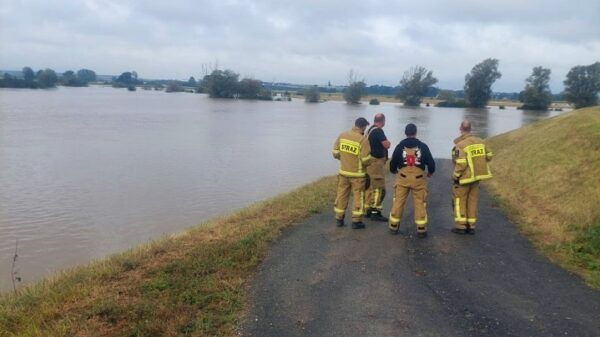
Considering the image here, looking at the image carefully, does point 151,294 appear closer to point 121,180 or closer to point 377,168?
point 377,168

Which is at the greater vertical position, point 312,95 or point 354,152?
point 312,95

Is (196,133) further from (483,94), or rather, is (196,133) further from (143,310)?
(483,94)

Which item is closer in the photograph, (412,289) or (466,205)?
(412,289)

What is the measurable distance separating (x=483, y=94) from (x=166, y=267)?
398 feet

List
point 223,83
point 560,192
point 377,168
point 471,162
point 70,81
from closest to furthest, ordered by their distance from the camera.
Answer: point 471,162 → point 377,168 → point 560,192 → point 223,83 → point 70,81

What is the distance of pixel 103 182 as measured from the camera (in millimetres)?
19719

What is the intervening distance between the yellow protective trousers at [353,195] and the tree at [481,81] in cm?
11694

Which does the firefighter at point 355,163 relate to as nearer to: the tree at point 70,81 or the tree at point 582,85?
the tree at point 582,85

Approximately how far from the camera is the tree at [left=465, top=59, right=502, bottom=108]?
115338 millimetres

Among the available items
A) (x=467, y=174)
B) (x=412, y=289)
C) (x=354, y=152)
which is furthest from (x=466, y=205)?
(x=412, y=289)

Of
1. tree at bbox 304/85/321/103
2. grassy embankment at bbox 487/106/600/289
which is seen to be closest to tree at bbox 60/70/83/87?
tree at bbox 304/85/321/103

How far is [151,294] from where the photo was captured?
19.7 ft

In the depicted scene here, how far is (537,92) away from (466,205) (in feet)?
370

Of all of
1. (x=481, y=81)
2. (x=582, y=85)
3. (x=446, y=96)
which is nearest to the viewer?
(x=582, y=85)
